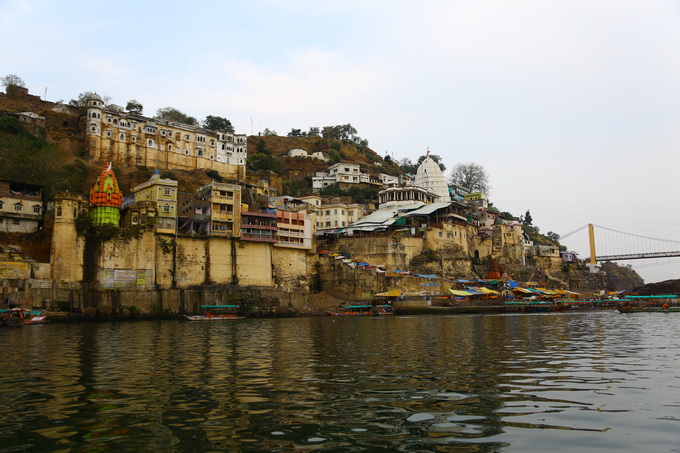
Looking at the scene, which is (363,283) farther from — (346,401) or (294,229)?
(346,401)

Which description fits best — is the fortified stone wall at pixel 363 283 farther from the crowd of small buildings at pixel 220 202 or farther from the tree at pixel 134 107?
the tree at pixel 134 107

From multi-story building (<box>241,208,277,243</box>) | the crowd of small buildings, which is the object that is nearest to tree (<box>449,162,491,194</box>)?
the crowd of small buildings

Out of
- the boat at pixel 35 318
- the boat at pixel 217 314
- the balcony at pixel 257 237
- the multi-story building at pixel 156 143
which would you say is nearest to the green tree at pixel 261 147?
the multi-story building at pixel 156 143

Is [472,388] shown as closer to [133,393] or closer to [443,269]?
[133,393]

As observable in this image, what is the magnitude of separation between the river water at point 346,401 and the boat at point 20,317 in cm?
2368

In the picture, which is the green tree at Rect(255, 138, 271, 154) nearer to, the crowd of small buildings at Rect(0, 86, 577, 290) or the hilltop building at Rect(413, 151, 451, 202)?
the crowd of small buildings at Rect(0, 86, 577, 290)

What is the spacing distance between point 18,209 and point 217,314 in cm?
2298

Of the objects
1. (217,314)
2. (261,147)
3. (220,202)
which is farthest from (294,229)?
(261,147)

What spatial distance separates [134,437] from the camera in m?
7.85

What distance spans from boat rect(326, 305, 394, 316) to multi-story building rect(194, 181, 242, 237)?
1479cm

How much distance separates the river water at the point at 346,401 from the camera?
7.51 m

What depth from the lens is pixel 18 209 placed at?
5462 centimetres

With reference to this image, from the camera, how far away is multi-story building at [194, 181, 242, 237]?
6175cm

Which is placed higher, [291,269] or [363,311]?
[291,269]
